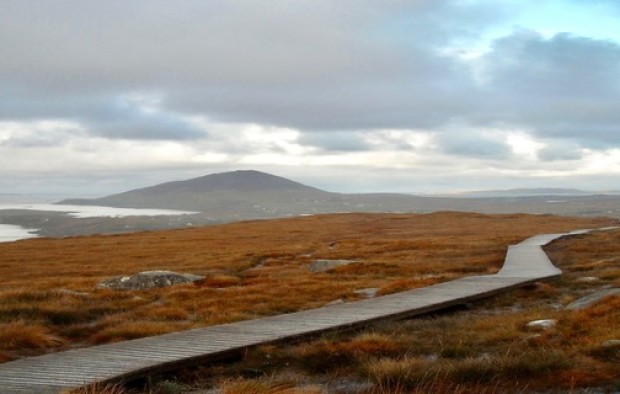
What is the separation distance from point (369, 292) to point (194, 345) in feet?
41.9

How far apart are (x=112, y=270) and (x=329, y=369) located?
39675mm

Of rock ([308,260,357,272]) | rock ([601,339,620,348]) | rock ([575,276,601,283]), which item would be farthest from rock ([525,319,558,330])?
rock ([308,260,357,272])

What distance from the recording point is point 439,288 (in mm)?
24531

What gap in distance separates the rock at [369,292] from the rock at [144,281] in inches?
339

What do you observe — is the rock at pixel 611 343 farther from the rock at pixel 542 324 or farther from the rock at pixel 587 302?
the rock at pixel 587 302

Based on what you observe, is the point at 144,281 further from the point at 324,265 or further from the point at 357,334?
the point at 357,334

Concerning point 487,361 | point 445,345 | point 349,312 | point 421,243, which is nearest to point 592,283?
point 349,312

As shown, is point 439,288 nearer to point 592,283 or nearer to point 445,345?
point 592,283

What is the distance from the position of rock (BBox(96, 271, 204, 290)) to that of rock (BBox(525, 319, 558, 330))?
1730cm

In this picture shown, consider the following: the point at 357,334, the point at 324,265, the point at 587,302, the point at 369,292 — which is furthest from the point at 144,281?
the point at 587,302

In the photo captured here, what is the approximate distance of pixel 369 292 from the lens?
26.3 metres

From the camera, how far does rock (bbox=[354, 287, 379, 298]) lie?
25.5 meters

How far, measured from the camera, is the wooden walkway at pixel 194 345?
456 inches

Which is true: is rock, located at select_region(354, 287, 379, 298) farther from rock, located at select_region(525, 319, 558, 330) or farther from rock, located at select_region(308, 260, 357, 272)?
rock, located at select_region(308, 260, 357, 272)
